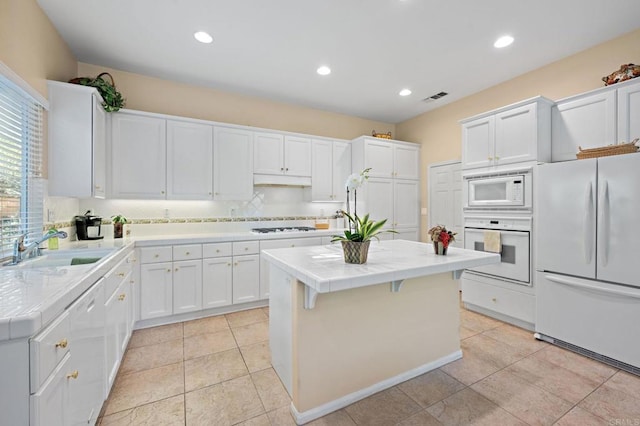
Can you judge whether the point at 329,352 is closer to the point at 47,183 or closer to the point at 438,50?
the point at 47,183

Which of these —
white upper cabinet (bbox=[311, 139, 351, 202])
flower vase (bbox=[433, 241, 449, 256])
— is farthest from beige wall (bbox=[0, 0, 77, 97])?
flower vase (bbox=[433, 241, 449, 256])

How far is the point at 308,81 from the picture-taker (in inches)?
144

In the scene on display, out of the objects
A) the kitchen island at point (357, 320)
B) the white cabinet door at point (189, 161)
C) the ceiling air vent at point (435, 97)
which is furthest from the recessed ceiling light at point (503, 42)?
the white cabinet door at point (189, 161)

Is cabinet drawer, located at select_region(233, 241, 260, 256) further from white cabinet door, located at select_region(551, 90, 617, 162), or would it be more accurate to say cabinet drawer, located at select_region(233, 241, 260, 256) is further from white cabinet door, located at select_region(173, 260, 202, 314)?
white cabinet door, located at select_region(551, 90, 617, 162)

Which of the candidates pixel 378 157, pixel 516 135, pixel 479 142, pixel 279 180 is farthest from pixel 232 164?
pixel 516 135

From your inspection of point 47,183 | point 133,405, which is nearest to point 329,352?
point 133,405

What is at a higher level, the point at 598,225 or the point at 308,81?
the point at 308,81

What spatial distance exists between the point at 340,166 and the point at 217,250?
2.31 meters

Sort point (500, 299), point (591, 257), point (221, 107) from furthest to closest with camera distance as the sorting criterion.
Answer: point (221, 107) < point (500, 299) < point (591, 257)

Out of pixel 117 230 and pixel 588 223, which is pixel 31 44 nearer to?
pixel 117 230

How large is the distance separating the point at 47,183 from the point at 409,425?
3.33 meters

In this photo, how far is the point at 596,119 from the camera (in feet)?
8.64

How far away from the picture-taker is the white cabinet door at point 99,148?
2.62 meters

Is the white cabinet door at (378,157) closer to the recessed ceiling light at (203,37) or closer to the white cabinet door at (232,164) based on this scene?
the white cabinet door at (232,164)
